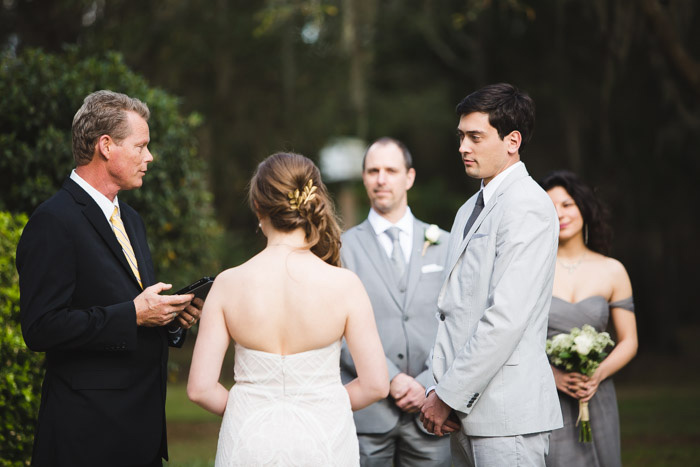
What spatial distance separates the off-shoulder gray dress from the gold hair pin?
7.61 ft

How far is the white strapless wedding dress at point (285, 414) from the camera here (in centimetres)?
309

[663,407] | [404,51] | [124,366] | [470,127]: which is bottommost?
[663,407]

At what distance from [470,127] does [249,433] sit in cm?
180

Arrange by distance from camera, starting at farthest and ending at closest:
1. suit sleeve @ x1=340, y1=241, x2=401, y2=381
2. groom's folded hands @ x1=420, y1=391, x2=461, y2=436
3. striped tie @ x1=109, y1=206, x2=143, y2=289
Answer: suit sleeve @ x1=340, y1=241, x2=401, y2=381 < striped tie @ x1=109, y1=206, x2=143, y2=289 < groom's folded hands @ x1=420, y1=391, x2=461, y2=436

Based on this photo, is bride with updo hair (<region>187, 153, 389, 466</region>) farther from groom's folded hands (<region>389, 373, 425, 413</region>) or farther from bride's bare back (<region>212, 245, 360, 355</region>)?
groom's folded hands (<region>389, 373, 425, 413</region>)

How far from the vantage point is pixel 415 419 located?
15.0ft

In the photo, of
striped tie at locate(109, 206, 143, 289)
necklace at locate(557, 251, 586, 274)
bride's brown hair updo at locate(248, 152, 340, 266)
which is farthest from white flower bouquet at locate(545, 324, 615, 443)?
striped tie at locate(109, 206, 143, 289)

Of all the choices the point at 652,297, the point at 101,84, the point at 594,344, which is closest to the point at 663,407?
the point at 652,297

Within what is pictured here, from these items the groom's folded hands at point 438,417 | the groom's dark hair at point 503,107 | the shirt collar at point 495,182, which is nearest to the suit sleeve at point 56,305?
the groom's folded hands at point 438,417

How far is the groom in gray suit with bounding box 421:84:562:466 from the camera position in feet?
11.1

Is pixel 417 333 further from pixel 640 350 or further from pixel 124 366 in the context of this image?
pixel 640 350

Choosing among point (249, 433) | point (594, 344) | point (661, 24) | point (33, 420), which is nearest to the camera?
point (249, 433)

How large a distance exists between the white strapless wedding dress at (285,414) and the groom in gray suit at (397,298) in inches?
48.8

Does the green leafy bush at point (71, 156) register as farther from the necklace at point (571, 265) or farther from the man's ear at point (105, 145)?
the necklace at point (571, 265)
